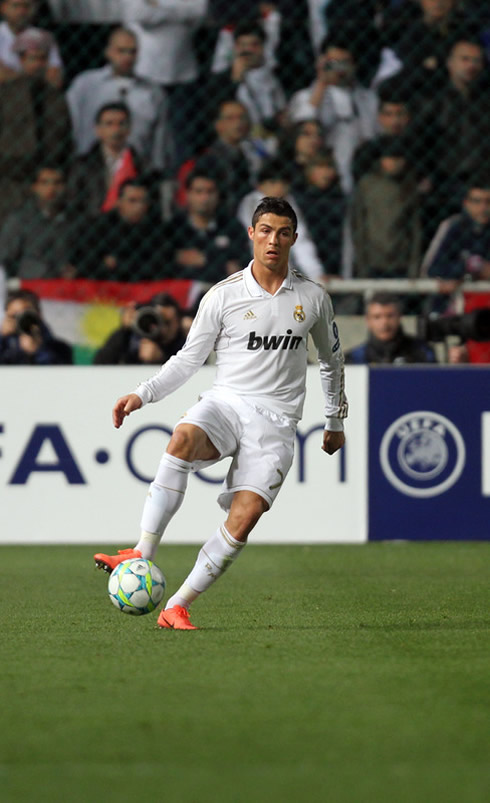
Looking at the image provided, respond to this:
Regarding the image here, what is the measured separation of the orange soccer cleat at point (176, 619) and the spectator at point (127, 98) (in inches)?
247

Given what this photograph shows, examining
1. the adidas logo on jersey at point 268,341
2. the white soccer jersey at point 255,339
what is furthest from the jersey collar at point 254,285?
the adidas logo on jersey at point 268,341

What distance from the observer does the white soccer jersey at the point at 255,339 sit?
5.29m

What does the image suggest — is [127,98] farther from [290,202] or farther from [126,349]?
[126,349]

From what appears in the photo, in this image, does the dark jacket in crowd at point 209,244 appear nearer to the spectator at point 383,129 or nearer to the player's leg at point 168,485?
the spectator at point 383,129

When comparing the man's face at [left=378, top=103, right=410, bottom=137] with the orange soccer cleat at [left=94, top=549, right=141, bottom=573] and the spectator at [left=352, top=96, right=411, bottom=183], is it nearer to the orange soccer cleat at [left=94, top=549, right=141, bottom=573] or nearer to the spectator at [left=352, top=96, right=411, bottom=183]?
the spectator at [left=352, top=96, right=411, bottom=183]

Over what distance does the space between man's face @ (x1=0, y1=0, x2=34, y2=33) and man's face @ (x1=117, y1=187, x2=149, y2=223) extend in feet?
5.86

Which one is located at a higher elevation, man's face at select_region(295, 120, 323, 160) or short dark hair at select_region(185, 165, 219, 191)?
man's face at select_region(295, 120, 323, 160)

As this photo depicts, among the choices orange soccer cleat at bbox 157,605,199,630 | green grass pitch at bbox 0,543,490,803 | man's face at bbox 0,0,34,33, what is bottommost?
green grass pitch at bbox 0,543,490,803

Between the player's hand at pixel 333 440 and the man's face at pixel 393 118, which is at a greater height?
the man's face at pixel 393 118

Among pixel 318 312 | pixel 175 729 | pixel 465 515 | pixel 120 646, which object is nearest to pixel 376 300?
pixel 465 515

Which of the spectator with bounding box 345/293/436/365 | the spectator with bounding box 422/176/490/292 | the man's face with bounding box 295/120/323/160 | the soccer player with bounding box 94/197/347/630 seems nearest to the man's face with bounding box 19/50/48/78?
the man's face with bounding box 295/120/323/160

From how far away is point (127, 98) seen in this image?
10977 mm

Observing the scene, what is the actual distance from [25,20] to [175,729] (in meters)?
8.77

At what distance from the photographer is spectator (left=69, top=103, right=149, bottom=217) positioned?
35.0ft
